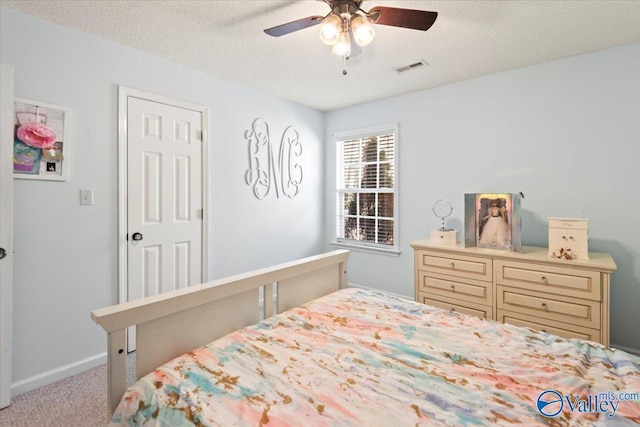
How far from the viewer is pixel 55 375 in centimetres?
215

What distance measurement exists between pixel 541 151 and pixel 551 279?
3.85ft

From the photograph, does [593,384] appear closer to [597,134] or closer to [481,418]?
[481,418]

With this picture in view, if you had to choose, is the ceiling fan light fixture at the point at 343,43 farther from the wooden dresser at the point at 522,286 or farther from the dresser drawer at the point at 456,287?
the dresser drawer at the point at 456,287

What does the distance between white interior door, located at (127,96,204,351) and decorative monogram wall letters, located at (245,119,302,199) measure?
0.61 metres

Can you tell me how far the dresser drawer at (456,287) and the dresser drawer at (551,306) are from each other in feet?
0.33

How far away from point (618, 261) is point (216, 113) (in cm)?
363

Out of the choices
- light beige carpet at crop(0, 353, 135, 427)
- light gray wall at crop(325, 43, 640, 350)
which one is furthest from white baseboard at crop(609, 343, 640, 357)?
light beige carpet at crop(0, 353, 135, 427)

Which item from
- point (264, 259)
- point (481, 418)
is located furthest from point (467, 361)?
point (264, 259)

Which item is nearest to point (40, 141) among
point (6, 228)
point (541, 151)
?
point (6, 228)

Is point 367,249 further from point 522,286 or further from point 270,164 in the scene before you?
point 522,286

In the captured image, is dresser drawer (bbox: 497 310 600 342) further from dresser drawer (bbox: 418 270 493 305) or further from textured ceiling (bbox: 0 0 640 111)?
textured ceiling (bbox: 0 0 640 111)

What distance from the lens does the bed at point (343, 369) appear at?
939mm

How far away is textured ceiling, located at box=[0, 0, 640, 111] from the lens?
1948 mm

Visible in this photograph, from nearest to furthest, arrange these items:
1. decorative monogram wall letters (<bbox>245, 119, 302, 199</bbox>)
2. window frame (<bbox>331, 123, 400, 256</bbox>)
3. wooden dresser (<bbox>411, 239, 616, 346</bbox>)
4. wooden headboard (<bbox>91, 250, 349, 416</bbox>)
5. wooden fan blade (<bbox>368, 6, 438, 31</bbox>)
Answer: wooden headboard (<bbox>91, 250, 349, 416</bbox>) → wooden fan blade (<bbox>368, 6, 438, 31</bbox>) → wooden dresser (<bbox>411, 239, 616, 346</bbox>) → decorative monogram wall letters (<bbox>245, 119, 302, 199</bbox>) → window frame (<bbox>331, 123, 400, 256</bbox>)
